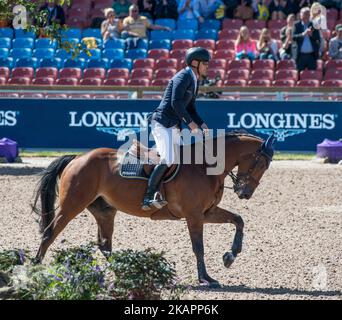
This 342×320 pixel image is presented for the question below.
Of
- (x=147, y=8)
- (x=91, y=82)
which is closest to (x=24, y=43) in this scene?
(x=147, y=8)

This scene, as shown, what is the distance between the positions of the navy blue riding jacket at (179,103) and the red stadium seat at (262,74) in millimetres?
12739

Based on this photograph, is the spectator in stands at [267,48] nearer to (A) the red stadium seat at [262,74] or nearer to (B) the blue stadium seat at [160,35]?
(A) the red stadium seat at [262,74]

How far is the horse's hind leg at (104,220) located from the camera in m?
10.7

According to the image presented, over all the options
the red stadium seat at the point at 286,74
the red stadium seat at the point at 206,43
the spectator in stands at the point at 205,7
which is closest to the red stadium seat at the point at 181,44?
the red stadium seat at the point at 206,43

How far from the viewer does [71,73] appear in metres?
24.3

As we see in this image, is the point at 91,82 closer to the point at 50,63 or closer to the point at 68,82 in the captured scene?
the point at 68,82

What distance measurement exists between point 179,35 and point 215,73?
263cm

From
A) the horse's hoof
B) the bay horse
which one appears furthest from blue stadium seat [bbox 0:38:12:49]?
the horse's hoof

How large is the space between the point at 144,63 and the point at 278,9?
3999 mm

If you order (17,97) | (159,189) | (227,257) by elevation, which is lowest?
(227,257)

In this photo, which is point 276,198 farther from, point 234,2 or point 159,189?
point 234,2

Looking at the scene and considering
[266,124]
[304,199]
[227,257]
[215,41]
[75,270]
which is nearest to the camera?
[75,270]


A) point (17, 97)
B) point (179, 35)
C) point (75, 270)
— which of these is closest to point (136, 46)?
point (179, 35)
